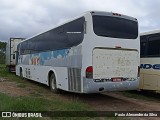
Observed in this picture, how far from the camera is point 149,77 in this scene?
13711 millimetres

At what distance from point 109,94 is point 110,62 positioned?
3766mm

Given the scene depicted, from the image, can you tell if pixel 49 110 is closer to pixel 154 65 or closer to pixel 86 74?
pixel 86 74

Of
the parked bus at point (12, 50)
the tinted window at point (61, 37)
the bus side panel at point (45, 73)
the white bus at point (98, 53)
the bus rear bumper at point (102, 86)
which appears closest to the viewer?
the bus rear bumper at point (102, 86)

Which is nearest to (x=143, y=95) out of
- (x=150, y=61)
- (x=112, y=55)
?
(x=150, y=61)

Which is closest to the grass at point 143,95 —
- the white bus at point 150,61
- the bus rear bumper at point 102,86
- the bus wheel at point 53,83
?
the white bus at point 150,61

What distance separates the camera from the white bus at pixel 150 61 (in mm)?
13195

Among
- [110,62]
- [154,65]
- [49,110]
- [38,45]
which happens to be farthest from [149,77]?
[38,45]

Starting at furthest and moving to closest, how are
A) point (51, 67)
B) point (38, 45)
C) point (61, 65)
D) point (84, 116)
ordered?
point (38, 45) → point (51, 67) → point (61, 65) → point (84, 116)

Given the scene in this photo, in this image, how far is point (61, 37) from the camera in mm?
13312

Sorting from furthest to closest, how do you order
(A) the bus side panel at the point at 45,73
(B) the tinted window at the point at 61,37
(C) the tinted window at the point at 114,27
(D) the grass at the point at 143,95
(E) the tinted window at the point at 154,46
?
(D) the grass at the point at 143,95 < (E) the tinted window at the point at 154,46 < (A) the bus side panel at the point at 45,73 < (B) the tinted window at the point at 61,37 < (C) the tinted window at the point at 114,27

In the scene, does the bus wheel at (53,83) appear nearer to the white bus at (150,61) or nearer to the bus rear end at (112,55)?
the bus rear end at (112,55)

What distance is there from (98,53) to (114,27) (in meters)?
1.31

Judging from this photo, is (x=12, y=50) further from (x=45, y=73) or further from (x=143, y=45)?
(x=143, y=45)

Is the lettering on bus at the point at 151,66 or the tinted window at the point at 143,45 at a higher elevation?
the tinted window at the point at 143,45
